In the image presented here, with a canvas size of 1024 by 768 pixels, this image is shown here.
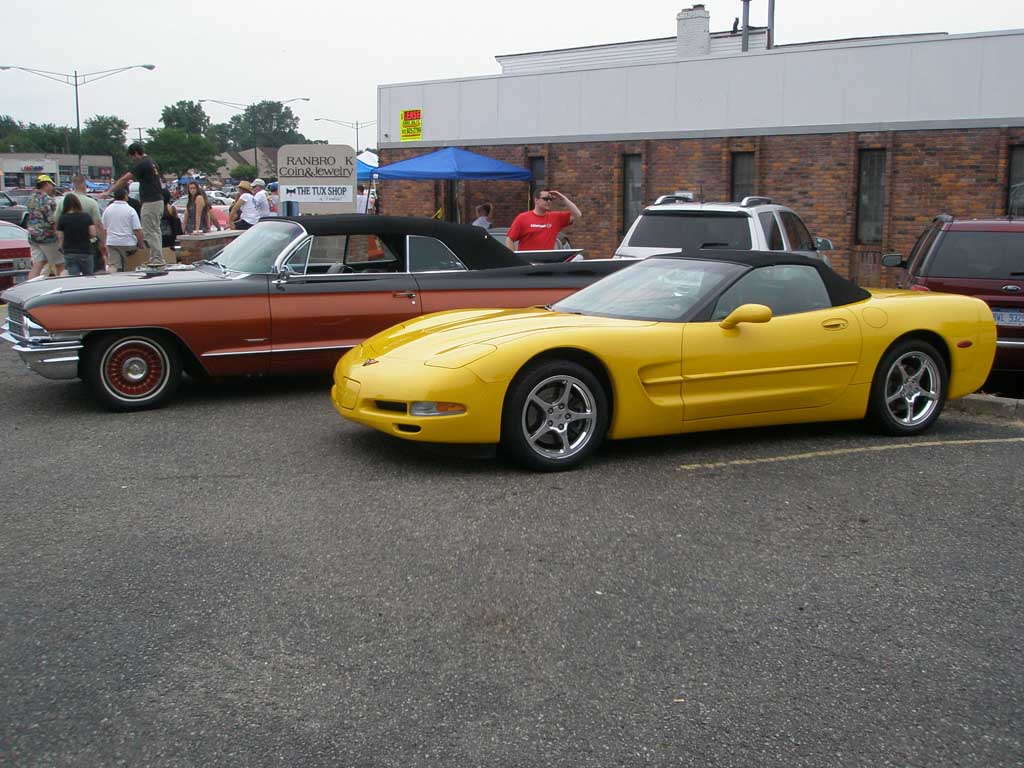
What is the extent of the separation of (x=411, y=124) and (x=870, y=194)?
38.2 ft

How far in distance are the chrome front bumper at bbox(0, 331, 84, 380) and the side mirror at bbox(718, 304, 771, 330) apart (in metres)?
4.71

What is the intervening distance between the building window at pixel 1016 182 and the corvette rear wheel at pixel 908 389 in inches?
488

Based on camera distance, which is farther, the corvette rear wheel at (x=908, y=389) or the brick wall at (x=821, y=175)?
the brick wall at (x=821, y=175)

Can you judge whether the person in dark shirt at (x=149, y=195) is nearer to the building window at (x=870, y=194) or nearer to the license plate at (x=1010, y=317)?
the license plate at (x=1010, y=317)

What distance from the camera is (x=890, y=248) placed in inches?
779

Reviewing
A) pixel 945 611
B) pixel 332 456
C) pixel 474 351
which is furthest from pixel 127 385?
pixel 945 611

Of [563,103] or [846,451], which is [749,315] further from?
[563,103]

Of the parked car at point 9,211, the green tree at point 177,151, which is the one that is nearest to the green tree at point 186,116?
the green tree at point 177,151

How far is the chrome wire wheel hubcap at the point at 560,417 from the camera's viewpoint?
20.9 feet

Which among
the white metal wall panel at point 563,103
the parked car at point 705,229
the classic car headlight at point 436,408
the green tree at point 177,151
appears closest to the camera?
the classic car headlight at point 436,408

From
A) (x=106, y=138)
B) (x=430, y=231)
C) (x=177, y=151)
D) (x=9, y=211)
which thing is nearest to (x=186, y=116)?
(x=106, y=138)

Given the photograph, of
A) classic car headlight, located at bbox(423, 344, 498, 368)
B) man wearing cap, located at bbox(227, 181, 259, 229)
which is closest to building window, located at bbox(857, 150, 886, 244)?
man wearing cap, located at bbox(227, 181, 259, 229)

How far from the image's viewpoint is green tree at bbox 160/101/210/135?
497 feet

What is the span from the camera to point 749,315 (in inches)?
265
